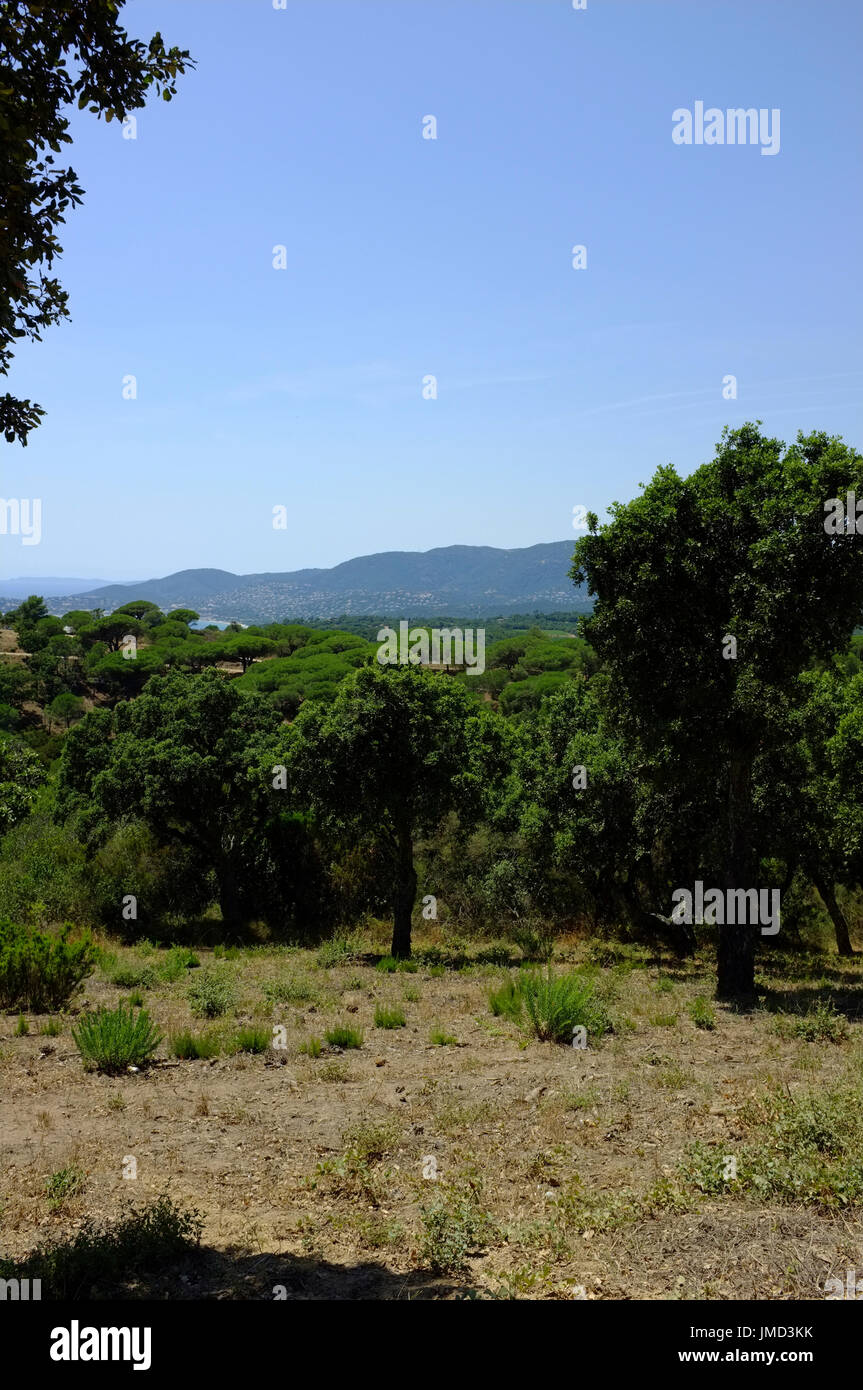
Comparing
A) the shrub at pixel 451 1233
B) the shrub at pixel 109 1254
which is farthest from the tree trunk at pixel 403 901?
the shrub at pixel 109 1254

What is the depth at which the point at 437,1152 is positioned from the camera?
7656mm

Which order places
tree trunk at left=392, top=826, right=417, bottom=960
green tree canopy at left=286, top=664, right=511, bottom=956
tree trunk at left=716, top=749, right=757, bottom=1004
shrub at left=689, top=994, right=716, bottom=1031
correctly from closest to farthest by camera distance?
shrub at left=689, top=994, right=716, bottom=1031 → tree trunk at left=716, top=749, right=757, bottom=1004 → green tree canopy at left=286, top=664, right=511, bottom=956 → tree trunk at left=392, top=826, right=417, bottom=960

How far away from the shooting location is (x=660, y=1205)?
20.7 ft

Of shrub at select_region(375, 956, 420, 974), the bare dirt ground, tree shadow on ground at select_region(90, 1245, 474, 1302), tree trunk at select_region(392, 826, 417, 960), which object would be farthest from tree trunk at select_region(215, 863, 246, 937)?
tree shadow on ground at select_region(90, 1245, 474, 1302)

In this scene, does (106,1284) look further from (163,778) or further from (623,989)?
(163,778)

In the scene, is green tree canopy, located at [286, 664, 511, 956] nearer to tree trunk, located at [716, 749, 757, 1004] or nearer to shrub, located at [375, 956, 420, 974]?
shrub, located at [375, 956, 420, 974]

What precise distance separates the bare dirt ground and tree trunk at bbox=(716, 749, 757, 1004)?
1727mm

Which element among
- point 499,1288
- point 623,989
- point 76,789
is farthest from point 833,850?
point 76,789

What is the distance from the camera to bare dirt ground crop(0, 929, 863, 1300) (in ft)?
18.2

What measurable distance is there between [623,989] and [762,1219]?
964 centimetres

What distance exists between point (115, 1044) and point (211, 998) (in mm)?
3430

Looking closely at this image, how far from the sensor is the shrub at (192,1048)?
10984mm

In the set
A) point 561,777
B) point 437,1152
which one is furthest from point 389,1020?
point 561,777

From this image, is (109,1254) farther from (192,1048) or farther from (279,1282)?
(192,1048)
